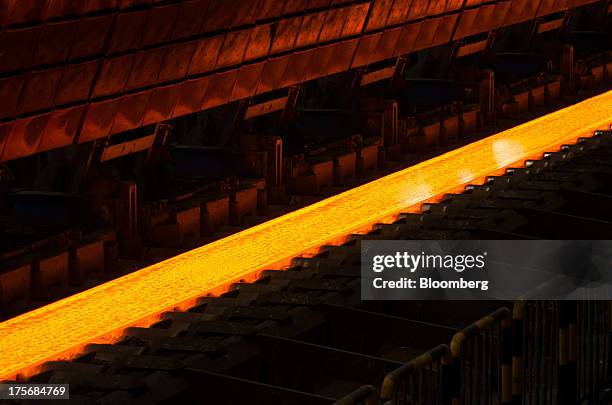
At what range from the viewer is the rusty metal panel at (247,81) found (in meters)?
12.6

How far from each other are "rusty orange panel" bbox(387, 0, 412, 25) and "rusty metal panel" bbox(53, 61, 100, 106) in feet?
17.6

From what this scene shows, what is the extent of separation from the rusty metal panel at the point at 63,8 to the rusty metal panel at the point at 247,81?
3.29 meters

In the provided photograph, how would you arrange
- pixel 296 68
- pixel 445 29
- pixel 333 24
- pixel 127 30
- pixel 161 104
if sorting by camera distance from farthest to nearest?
pixel 445 29
pixel 333 24
pixel 296 68
pixel 161 104
pixel 127 30

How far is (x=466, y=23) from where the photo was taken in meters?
17.4

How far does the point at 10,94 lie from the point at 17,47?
391 mm

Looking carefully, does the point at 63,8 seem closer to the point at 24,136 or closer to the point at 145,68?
the point at 24,136

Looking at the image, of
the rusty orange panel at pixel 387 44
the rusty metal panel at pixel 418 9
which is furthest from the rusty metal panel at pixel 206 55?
the rusty metal panel at pixel 418 9

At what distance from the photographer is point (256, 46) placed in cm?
1252

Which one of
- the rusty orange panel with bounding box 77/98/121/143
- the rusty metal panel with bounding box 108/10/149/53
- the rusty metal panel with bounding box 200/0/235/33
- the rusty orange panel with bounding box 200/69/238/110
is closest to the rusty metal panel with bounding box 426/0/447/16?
the rusty orange panel with bounding box 200/69/238/110

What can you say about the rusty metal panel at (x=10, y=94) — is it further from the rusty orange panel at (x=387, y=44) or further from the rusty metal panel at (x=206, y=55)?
the rusty orange panel at (x=387, y=44)

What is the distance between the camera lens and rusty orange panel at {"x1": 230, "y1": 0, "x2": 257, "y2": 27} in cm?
1165

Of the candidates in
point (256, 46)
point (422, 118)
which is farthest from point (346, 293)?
point (422, 118)

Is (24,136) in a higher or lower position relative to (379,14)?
lower

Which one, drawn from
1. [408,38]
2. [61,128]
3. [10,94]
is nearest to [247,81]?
[61,128]
